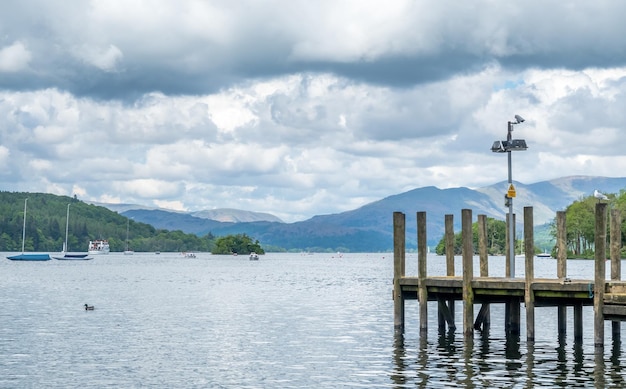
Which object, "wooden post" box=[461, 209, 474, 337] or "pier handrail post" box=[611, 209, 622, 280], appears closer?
"wooden post" box=[461, 209, 474, 337]

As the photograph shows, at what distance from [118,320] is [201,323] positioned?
695 cm

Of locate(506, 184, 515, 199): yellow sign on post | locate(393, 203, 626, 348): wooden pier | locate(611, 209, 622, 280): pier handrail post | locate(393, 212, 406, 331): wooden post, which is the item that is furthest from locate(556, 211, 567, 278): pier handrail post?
locate(393, 212, 406, 331): wooden post

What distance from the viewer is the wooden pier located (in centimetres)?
4000

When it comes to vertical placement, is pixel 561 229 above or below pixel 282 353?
above

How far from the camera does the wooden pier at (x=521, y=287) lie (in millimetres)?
40000

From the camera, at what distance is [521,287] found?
142ft

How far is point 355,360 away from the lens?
45.3 m

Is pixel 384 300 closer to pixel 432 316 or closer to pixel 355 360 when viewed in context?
pixel 432 316

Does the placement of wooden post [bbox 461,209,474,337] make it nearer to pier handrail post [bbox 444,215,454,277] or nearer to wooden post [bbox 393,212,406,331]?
pier handrail post [bbox 444,215,454,277]

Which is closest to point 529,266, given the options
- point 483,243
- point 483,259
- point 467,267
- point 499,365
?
point 467,267

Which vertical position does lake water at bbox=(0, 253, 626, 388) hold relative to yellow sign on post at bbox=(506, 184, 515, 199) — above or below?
below

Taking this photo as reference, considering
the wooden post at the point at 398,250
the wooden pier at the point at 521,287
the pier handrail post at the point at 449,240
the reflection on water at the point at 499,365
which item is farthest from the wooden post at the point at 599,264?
the wooden post at the point at 398,250

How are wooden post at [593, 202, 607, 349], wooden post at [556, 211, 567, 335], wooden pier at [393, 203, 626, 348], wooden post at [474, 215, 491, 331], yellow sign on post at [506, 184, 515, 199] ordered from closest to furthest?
1. wooden post at [593, 202, 607, 349]
2. wooden pier at [393, 203, 626, 348]
3. wooden post at [556, 211, 567, 335]
4. yellow sign on post at [506, 184, 515, 199]
5. wooden post at [474, 215, 491, 331]

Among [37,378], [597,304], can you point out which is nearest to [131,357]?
[37,378]
